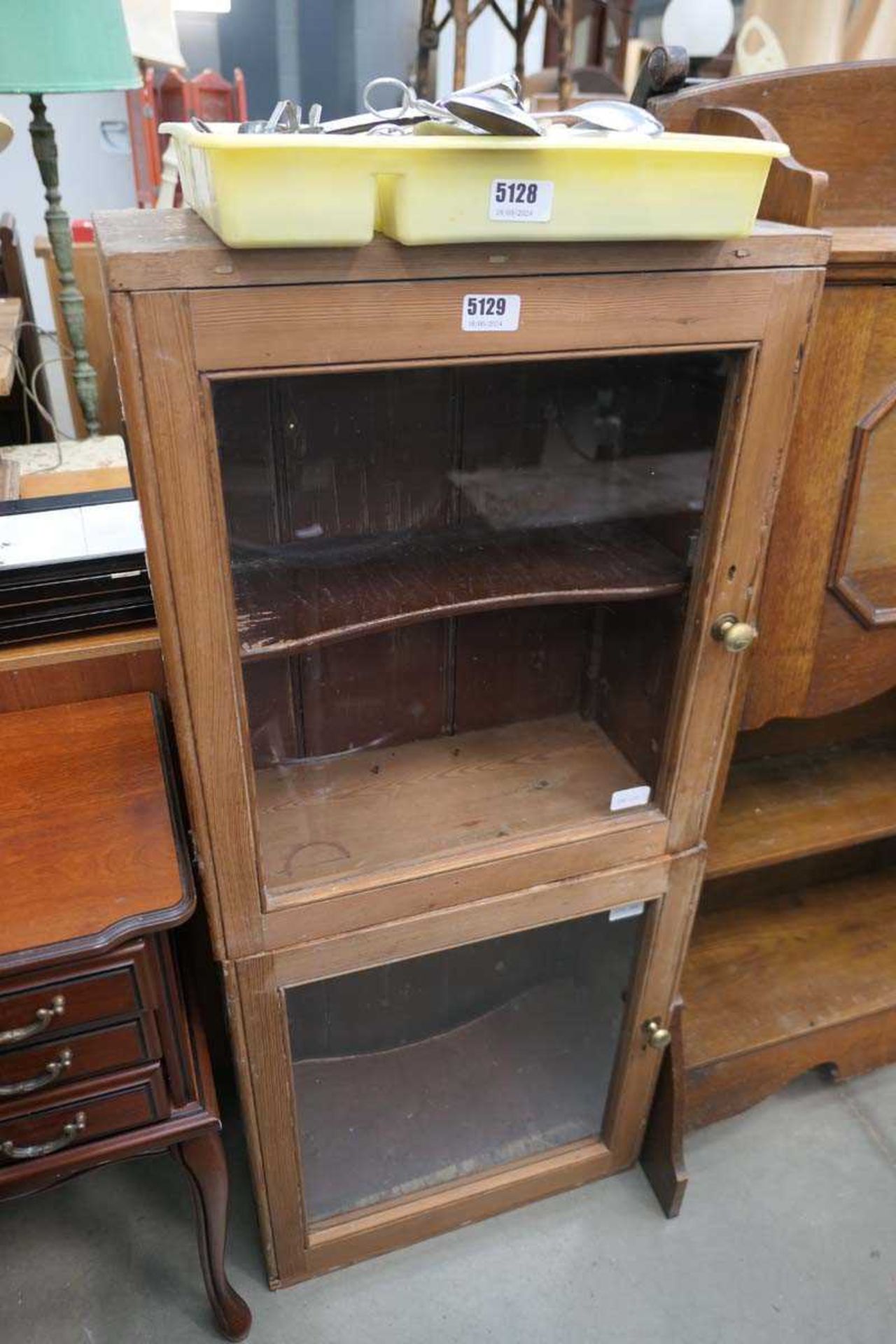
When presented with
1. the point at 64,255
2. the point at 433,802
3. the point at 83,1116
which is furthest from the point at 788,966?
the point at 64,255

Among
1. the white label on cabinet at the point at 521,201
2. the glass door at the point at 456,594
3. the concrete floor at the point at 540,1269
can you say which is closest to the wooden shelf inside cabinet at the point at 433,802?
the glass door at the point at 456,594

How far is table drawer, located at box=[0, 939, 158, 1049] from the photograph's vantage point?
2.89 ft

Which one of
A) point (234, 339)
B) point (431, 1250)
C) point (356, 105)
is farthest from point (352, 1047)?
point (356, 105)

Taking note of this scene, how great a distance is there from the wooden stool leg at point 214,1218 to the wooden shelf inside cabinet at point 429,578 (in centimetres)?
63

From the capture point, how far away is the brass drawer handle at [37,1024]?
2.92ft

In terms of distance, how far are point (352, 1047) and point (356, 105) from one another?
3.09 metres

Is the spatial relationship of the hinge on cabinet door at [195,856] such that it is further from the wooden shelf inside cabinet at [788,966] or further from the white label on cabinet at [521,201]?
the wooden shelf inside cabinet at [788,966]

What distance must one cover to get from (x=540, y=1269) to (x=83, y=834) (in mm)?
982

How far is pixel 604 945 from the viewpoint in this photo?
1269 mm

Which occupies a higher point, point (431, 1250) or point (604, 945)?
point (604, 945)

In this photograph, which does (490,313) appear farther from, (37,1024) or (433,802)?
(37,1024)

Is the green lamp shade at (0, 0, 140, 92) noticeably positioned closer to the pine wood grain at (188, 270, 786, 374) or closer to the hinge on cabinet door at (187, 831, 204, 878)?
the pine wood grain at (188, 270, 786, 374)

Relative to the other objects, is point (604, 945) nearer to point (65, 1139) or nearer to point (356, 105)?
point (65, 1139)

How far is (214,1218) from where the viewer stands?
1.15 meters
